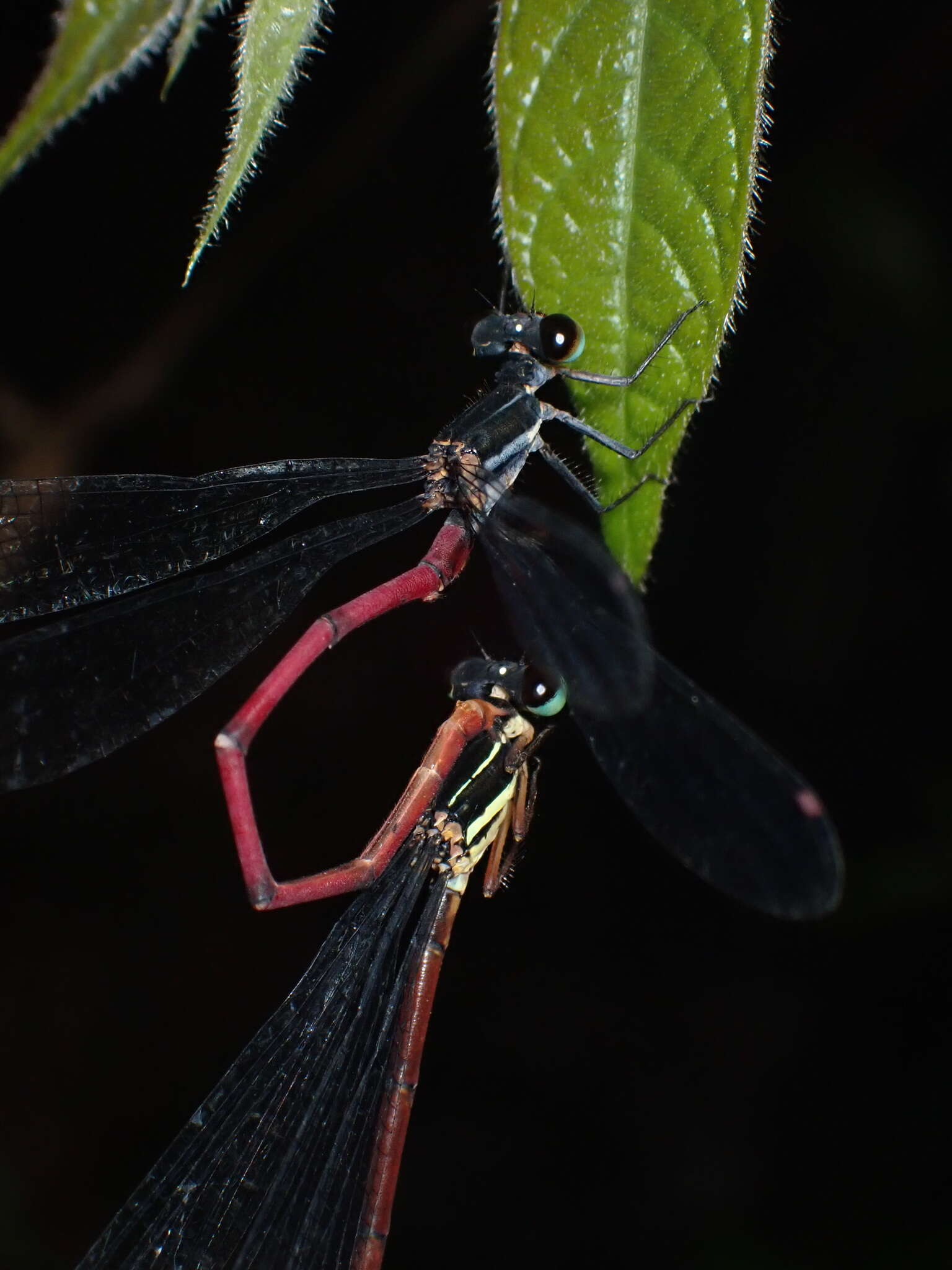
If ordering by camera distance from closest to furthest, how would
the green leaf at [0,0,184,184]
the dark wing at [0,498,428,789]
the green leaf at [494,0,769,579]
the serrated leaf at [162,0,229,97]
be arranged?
the green leaf at [0,0,184,184] → the serrated leaf at [162,0,229,97] → the green leaf at [494,0,769,579] → the dark wing at [0,498,428,789]

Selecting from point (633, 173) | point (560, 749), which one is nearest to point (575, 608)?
point (633, 173)

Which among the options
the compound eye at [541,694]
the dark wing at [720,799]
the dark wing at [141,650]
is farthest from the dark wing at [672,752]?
the dark wing at [141,650]

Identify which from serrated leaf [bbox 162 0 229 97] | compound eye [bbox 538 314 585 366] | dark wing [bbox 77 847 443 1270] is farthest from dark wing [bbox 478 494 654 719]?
serrated leaf [bbox 162 0 229 97]

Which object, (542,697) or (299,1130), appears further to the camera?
(299,1130)

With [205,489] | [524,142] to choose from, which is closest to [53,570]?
[205,489]

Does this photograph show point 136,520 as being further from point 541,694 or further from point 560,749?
point 560,749

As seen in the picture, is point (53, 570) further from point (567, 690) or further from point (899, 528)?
point (899, 528)

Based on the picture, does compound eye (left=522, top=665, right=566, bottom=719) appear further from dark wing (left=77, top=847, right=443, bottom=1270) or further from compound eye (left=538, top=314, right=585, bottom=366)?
compound eye (left=538, top=314, right=585, bottom=366)
